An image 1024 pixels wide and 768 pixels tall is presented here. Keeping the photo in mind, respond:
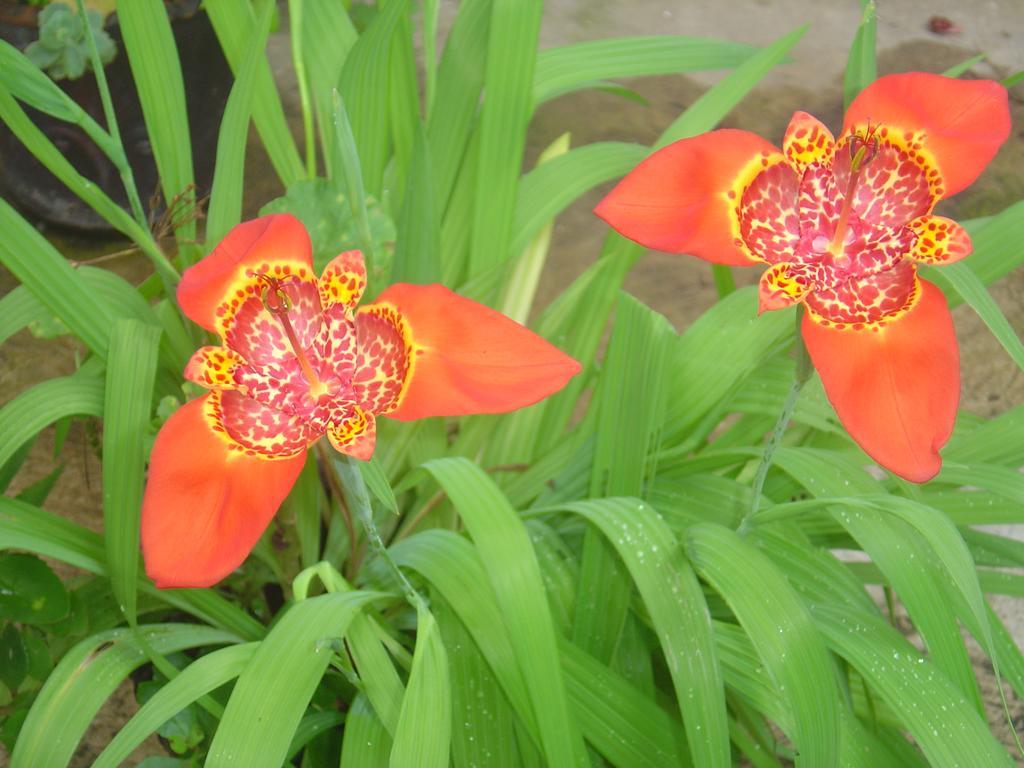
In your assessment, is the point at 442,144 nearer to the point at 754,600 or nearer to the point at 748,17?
the point at 754,600

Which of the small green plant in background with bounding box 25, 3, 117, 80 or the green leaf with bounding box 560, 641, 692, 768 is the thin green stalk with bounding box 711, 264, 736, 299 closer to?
the green leaf with bounding box 560, 641, 692, 768

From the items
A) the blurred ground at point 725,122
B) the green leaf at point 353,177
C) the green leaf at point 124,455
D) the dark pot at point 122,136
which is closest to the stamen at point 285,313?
the green leaf at point 353,177

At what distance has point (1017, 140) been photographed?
2020 mm

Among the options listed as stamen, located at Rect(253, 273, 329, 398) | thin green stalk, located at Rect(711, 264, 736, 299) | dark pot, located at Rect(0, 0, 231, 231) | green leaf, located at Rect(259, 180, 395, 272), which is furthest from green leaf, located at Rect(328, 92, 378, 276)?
dark pot, located at Rect(0, 0, 231, 231)

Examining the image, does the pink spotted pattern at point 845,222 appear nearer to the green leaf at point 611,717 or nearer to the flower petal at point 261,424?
the flower petal at point 261,424

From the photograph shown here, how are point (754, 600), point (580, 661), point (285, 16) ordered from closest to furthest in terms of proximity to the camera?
point (754, 600) → point (580, 661) → point (285, 16)

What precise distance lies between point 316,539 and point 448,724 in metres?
0.40

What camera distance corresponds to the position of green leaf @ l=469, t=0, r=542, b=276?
1002 millimetres

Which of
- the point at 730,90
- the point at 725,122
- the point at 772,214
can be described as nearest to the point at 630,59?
the point at 730,90

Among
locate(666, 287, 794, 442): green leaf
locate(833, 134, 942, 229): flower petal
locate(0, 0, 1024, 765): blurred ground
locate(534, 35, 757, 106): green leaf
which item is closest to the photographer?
locate(833, 134, 942, 229): flower petal

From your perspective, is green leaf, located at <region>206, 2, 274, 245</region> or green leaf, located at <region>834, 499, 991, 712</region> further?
green leaf, located at <region>206, 2, 274, 245</region>

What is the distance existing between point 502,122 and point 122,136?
3.20ft

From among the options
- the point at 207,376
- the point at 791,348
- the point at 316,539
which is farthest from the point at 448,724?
the point at 791,348

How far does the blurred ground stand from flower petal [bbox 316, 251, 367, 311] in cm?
83
